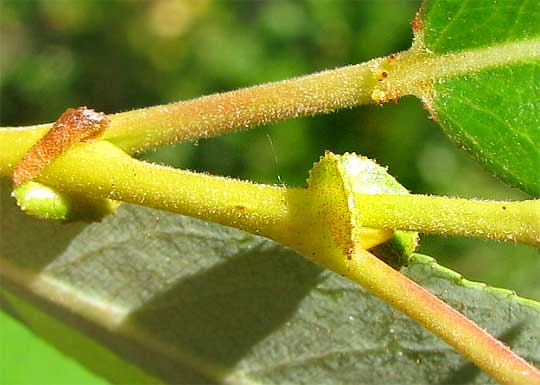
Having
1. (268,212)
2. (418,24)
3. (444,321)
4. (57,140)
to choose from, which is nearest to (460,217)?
(444,321)

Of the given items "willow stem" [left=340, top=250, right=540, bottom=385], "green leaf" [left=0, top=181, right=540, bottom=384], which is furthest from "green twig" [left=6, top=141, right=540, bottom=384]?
"green leaf" [left=0, top=181, right=540, bottom=384]

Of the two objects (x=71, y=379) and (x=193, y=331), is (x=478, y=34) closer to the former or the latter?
(x=193, y=331)

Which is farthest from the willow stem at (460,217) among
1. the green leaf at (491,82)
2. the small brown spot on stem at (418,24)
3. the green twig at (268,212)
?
the small brown spot on stem at (418,24)

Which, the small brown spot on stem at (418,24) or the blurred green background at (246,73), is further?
the blurred green background at (246,73)

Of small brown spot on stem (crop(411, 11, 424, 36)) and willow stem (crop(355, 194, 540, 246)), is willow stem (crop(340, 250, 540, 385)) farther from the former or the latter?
small brown spot on stem (crop(411, 11, 424, 36))

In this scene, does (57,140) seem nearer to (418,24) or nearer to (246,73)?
(418,24)

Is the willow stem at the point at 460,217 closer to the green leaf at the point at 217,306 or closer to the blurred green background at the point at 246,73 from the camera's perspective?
the green leaf at the point at 217,306

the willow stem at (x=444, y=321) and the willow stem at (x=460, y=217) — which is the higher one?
the willow stem at (x=460, y=217)

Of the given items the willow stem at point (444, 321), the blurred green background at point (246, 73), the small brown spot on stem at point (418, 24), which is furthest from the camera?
the blurred green background at point (246, 73)
